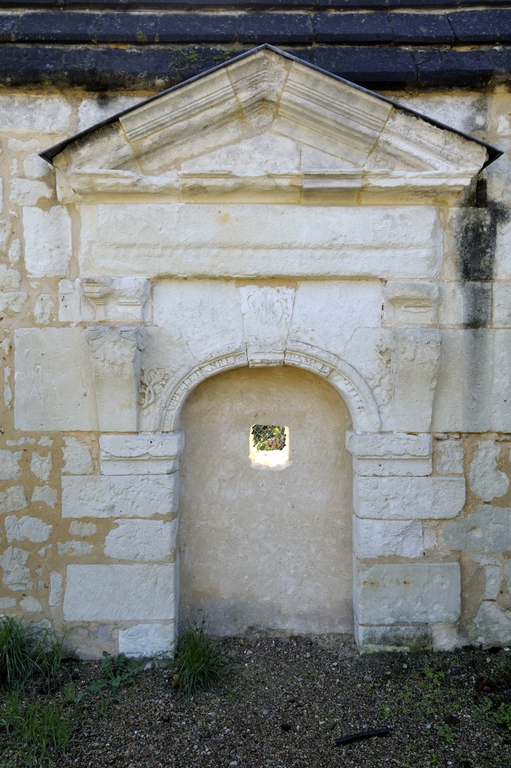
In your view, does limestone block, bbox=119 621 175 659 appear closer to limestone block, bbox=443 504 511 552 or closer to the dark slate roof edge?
limestone block, bbox=443 504 511 552

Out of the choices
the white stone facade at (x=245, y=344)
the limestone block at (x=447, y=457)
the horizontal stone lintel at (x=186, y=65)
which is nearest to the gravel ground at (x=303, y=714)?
the white stone facade at (x=245, y=344)

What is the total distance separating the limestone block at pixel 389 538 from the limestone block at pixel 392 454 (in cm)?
32

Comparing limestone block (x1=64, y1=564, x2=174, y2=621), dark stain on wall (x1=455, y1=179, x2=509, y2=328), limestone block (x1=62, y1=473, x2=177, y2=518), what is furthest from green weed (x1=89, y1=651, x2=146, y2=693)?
dark stain on wall (x1=455, y1=179, x2=509, y2=328)

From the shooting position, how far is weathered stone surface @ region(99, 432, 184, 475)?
3043mm

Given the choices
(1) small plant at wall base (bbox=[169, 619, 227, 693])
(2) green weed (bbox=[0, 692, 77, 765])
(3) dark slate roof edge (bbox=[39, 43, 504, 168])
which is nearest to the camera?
(2) green weed (bbox=[0, 692, 77, 765])

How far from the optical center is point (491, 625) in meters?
3.18

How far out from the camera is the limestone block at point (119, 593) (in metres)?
3.08

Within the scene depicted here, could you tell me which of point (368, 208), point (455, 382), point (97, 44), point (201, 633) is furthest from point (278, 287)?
point (201, 633)

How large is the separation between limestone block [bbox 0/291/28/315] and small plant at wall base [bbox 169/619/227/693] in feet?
7.32

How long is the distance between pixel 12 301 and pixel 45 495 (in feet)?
3.95

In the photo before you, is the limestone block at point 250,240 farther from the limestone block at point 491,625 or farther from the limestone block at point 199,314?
the limestone block at point 491,625

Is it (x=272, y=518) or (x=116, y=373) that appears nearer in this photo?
(x=116, y=373)

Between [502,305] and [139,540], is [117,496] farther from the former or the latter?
[502,305]

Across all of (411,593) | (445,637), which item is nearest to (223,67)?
(411,593)
